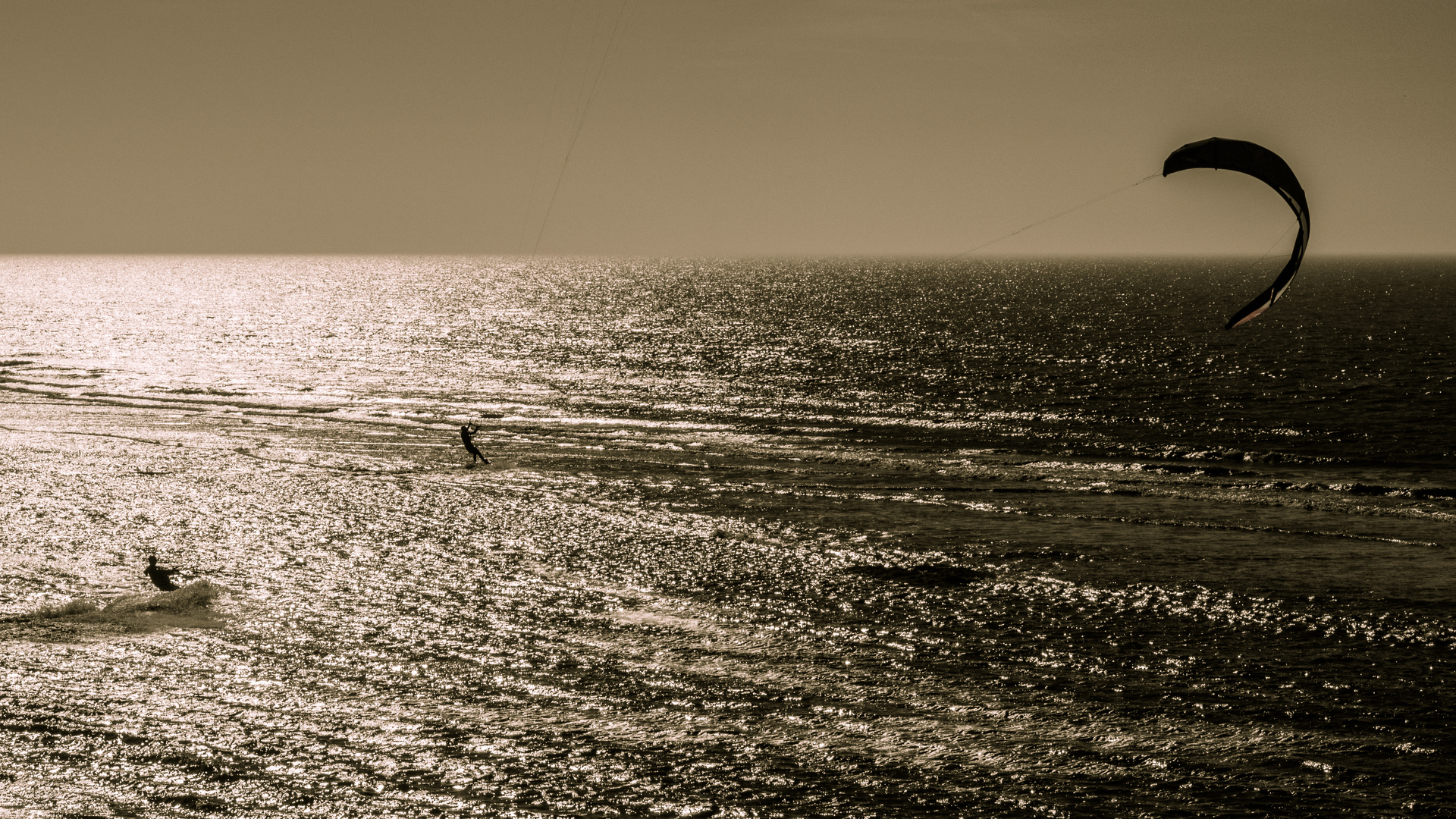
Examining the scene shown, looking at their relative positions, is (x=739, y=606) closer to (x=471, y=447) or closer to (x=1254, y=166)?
(x=1254, y=166)

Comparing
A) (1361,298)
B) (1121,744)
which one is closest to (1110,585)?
(1121,744)

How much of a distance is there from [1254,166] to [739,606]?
13088 millimetres

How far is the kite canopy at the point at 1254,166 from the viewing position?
19.4 m

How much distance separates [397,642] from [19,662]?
21.6ft

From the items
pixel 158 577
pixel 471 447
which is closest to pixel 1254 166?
pixel 158 577

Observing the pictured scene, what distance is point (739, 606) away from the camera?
23.9 m

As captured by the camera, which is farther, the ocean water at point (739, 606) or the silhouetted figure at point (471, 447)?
the silhouetted figure at point (471, 447)

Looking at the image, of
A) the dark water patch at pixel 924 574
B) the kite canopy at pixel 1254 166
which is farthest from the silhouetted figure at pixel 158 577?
the kite canopy at pixel 1254 166

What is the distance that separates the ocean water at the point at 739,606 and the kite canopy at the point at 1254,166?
7.10 m

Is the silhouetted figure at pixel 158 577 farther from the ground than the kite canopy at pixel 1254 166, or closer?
closer

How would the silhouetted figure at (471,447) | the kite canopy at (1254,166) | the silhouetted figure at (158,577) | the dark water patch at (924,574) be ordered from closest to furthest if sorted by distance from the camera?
the kite canopy at (1254,166)
the silhouetted figure at (158,577)
the dark water patch at (924,574)
the silhouetted figure at (471,447)

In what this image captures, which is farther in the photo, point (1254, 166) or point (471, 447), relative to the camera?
point (471, 447)

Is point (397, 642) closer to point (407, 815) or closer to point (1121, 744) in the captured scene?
point (407, 815)

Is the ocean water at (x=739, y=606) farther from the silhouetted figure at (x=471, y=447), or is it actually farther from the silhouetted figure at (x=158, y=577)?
the silhouetted figure at (x=158, y=577)
